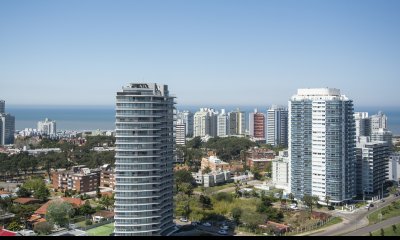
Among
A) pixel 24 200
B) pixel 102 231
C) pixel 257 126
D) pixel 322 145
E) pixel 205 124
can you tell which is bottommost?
pixel 102 231

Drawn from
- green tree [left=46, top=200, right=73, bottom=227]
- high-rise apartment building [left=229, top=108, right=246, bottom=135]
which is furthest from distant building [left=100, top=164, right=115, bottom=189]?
high-rise apartment building [left=229, top=108, right=246, bottom=135]

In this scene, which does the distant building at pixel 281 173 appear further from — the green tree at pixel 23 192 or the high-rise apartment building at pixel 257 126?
the high-rise apartment building at pixel 257 126

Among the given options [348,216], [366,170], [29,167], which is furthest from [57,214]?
[366,170]

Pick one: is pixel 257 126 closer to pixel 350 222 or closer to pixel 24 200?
pixel 350 222

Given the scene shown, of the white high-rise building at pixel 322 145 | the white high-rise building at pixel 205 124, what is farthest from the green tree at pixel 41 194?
the white high-rise building at pixel 205 124

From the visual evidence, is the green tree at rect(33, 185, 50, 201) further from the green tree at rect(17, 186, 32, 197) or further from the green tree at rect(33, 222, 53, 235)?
the green tree at rect(33, 222, 53, 235)

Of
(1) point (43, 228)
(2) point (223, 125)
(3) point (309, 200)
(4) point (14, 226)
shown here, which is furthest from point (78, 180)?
(2) point (223, 125)

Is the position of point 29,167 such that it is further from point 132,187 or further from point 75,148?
point 132,187
